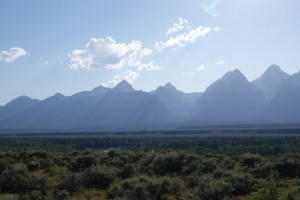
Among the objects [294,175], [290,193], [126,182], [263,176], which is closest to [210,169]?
[263,176]

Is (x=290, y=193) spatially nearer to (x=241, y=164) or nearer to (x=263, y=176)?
(x=263, y=176)

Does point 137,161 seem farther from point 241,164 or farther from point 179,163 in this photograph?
point 241,164

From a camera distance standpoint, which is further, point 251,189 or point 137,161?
point 137,161

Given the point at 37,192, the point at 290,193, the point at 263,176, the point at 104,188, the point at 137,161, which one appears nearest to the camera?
the point at 290,193

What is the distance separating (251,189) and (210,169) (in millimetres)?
4516

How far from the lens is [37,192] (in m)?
16.2

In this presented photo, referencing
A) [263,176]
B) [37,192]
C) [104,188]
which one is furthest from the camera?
[263,176]

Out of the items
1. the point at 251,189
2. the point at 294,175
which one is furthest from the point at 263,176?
the point at 251,189

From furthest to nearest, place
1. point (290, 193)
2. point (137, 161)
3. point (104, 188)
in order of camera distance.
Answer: point (137, 161) → point (104, 188) → point (290, 193)

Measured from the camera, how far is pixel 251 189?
18.1 meters

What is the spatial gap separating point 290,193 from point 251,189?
9.87 ft

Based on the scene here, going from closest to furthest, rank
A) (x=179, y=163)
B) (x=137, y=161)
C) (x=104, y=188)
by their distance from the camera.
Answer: (x=104, y=188) → (x=179, y=163) → (x=137, y=161)

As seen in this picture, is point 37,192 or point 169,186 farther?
point 169,186

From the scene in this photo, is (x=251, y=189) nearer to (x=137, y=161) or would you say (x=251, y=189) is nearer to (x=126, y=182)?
(x=126, y=182)
